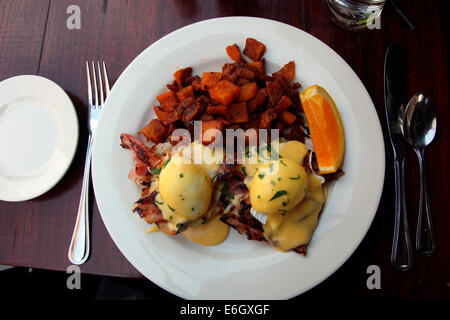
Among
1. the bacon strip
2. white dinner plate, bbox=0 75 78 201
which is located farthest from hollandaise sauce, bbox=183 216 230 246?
white dinner plate, bbox=0 75 78 201

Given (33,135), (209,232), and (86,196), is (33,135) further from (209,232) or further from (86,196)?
(209,232)

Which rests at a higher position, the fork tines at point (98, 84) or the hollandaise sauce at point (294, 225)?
the fork tines at point (98, 84)

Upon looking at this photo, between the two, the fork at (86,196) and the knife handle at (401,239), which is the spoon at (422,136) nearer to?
the knife handle at (401,239)

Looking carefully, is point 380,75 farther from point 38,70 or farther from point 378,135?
point 38,70

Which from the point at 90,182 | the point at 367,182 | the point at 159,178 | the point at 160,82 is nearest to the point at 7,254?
the point at 90,182

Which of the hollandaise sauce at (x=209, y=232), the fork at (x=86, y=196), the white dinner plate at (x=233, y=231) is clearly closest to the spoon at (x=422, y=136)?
the white dinner plate at (x=233, y=231)
